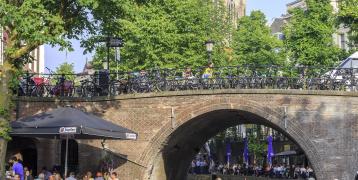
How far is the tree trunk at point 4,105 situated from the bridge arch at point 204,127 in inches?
360

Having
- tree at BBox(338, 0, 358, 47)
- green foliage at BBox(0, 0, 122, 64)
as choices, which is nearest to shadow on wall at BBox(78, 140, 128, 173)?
green foliage at BBox(0, 0, 122, 64)

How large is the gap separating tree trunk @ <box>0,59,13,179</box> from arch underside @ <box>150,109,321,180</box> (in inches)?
371

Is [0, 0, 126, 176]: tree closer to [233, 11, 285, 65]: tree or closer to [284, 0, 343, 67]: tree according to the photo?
[284, 0, 343, 67]: tree

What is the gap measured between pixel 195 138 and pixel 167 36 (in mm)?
8410

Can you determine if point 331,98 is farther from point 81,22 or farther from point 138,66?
point 138,66

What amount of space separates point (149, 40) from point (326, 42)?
10.5 meters

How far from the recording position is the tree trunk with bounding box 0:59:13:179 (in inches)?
599

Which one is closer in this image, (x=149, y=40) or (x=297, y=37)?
(x=149, y=40)

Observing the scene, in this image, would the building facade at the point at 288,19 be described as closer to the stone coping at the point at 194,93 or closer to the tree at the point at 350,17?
the tree at the point at 350,17

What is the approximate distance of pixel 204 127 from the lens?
28.1m

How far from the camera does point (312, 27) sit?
39688mm

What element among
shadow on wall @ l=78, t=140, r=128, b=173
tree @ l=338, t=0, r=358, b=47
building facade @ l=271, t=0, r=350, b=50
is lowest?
shadow on wall @ l=78, t=140, r=128, b=173

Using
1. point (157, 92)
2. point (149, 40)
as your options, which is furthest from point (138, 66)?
point (157, 92)

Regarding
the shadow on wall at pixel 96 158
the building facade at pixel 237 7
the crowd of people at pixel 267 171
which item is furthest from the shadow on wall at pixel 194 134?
the building facade at pixel 237 7
